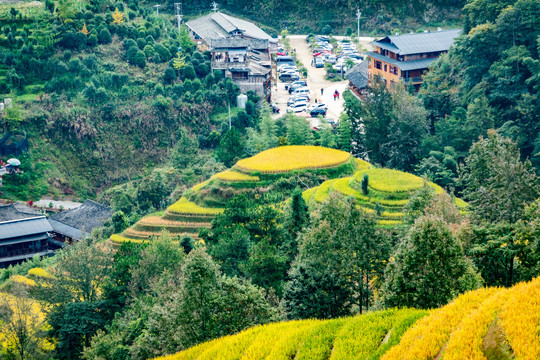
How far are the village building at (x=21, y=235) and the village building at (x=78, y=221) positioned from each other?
1.60 meters

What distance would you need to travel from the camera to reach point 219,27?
95938mm

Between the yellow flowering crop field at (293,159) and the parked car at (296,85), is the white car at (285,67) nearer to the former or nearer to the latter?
the parked car at (296,85)

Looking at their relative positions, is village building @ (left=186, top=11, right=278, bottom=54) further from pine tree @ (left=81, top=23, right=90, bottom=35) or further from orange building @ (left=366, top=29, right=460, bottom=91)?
orange building @ (left=366, top=29, right=460, bottom=91)

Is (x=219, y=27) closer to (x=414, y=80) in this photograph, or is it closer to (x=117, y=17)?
(x=117, y=17)

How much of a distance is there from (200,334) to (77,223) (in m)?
35.8

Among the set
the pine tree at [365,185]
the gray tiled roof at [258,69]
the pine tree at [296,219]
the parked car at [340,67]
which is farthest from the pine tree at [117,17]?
the pine tree at [296,219]

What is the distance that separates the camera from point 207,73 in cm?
8344

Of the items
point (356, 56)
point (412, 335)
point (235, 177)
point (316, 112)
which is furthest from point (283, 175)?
point (356, 56)

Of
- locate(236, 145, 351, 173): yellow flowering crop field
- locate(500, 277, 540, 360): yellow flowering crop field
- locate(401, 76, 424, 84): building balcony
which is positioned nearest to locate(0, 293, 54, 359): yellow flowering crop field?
locate(236, 145, 351, 173): yellow flowering crop field

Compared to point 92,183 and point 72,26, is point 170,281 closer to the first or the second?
point 92,183

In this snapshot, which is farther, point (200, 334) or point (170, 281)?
point (170, 281)

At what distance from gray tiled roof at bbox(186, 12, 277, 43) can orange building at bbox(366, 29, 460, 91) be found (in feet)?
67.4

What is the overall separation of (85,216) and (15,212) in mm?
6132

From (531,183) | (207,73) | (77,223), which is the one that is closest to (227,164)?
(77,223)
